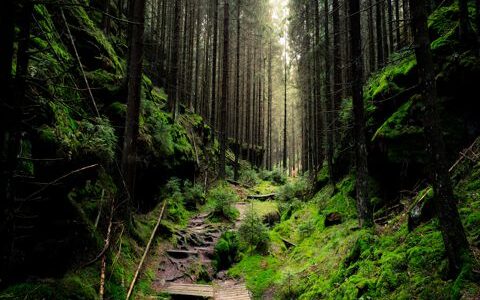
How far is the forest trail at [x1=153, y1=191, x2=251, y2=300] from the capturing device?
796cm

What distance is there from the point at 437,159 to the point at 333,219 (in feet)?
21.0

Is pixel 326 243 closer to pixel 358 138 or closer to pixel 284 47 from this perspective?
pixel 358 138

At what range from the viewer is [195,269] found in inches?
372

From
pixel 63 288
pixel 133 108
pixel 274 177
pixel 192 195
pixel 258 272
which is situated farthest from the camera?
pixel 274 177

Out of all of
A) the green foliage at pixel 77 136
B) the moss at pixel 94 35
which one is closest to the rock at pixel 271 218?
the green foliage at pixel 77 136

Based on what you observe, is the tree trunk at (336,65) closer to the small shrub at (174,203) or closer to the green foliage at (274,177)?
the small shrub at (174,203)

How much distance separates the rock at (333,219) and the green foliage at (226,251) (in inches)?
133

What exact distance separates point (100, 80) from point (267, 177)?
74.0 feet

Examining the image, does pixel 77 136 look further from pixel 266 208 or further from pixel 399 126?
pixel 266 208

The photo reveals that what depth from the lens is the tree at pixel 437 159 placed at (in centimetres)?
416

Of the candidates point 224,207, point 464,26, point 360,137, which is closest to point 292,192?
point 224,207

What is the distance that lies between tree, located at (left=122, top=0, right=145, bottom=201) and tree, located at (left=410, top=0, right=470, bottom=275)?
742 centimetres

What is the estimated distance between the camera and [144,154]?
443 inches

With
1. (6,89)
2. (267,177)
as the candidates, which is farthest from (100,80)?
(267,177)
